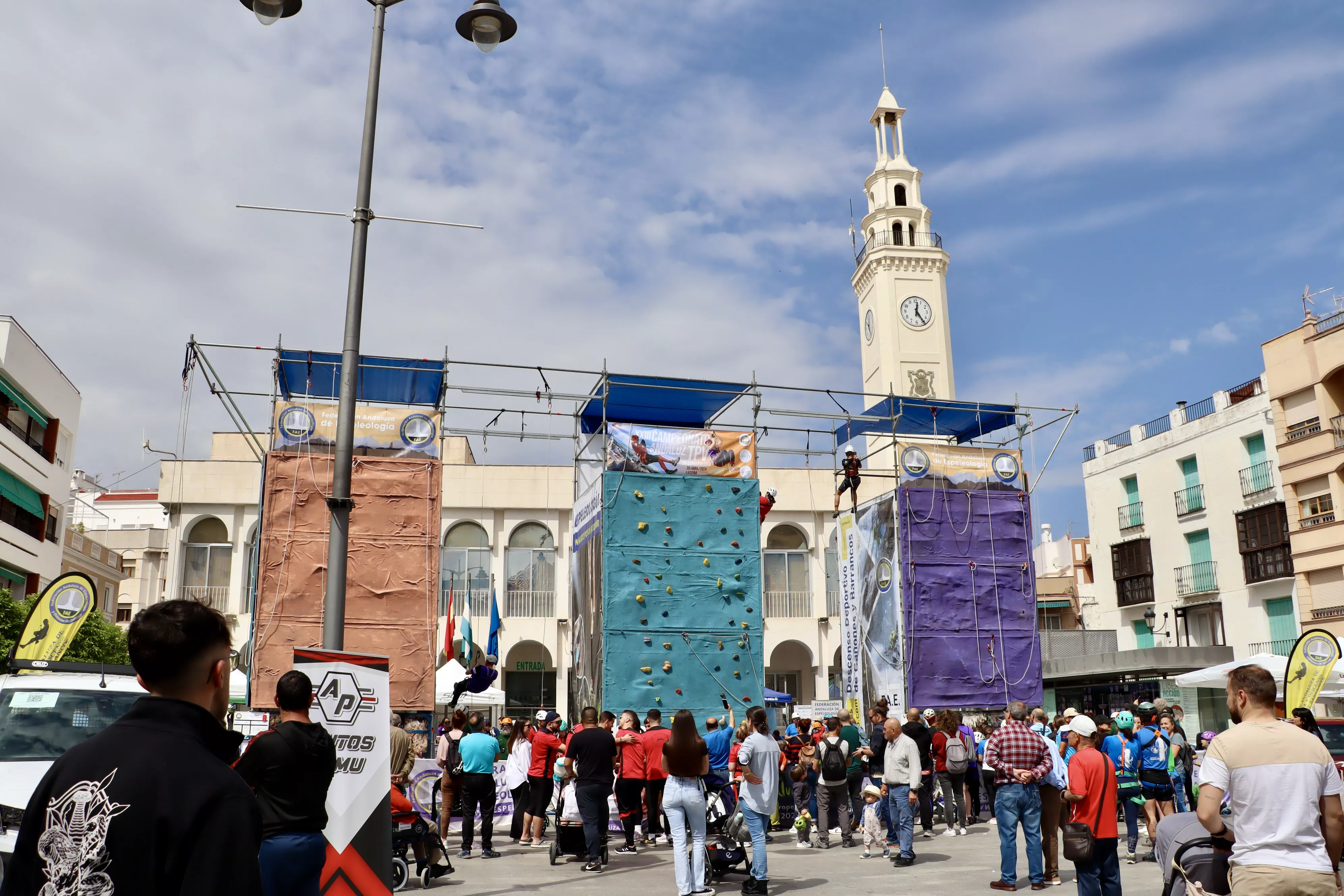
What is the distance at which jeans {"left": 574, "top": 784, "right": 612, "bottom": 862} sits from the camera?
39.5 ft

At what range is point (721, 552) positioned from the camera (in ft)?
74.2

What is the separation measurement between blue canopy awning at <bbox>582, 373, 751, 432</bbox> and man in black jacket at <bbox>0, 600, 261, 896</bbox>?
20218 millimetres

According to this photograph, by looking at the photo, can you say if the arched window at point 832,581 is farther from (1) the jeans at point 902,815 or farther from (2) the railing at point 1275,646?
(1) the jeans at point 902,815

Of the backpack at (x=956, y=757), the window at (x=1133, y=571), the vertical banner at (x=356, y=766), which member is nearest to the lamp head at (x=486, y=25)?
the vertical banner at (x=356, y=766)

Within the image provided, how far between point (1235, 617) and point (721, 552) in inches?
835

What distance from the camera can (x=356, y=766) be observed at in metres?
7.27

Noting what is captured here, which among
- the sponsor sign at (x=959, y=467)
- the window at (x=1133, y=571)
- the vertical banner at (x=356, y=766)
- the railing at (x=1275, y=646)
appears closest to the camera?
the vertical banner at (x=356, y=766)

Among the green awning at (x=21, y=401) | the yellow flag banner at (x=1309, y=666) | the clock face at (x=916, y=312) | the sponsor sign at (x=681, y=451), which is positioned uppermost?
the clock face at (x=916, y=312)

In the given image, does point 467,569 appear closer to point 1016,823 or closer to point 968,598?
point 968,598

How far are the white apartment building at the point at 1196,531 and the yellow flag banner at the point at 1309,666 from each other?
19712 millimetres

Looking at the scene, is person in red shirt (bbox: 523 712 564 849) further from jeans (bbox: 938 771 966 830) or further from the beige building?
the beige building

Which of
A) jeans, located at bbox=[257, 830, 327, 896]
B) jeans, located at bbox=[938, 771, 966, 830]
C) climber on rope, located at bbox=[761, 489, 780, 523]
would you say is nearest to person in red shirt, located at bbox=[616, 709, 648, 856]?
jeans, located at bbox=[938, 771, 966, 830]

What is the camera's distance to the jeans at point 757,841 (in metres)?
10.1

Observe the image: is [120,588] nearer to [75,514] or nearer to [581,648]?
[75,514]
